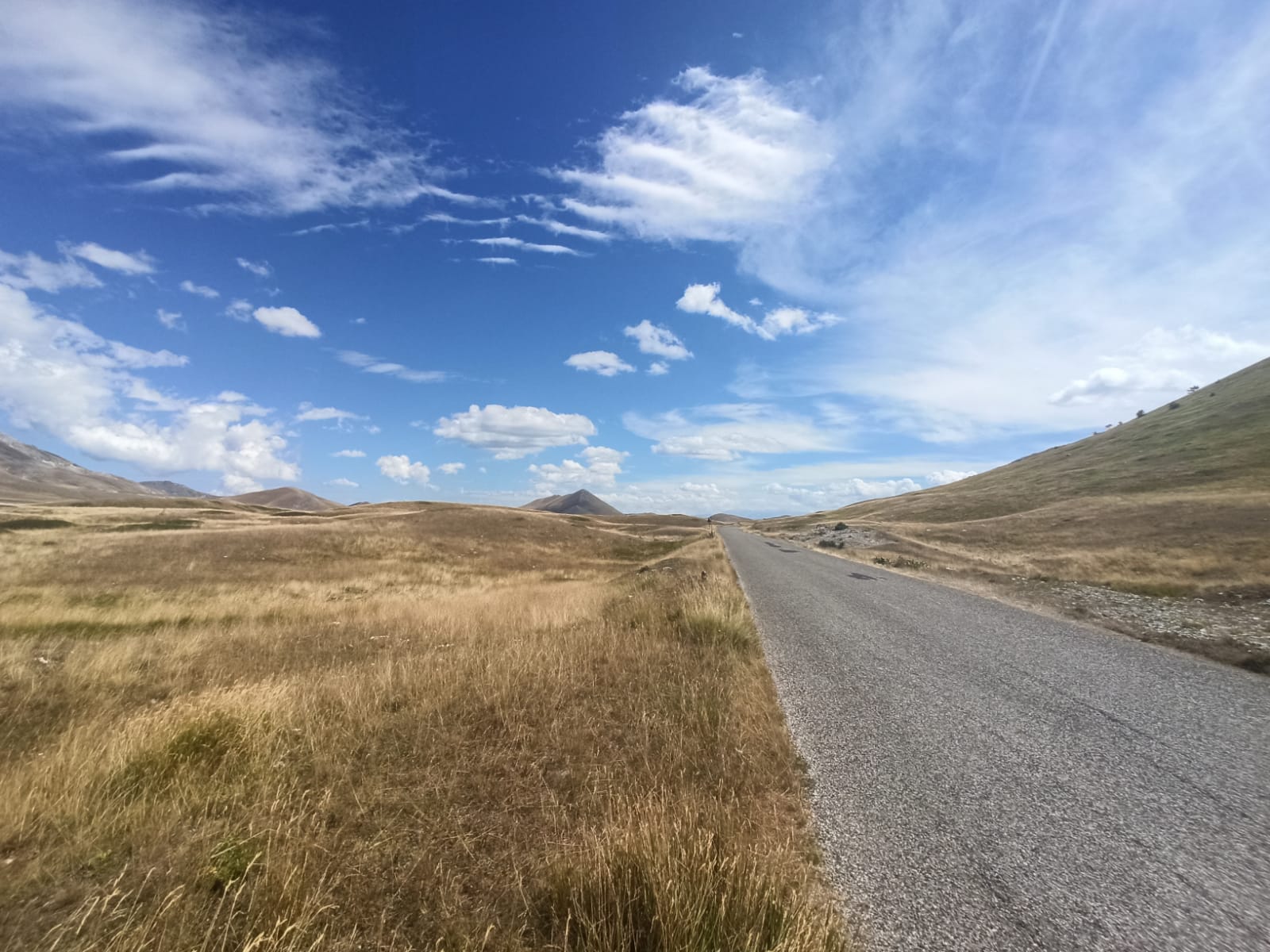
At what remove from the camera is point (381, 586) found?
24281 millimetres

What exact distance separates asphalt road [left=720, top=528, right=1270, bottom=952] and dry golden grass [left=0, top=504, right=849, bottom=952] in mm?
599

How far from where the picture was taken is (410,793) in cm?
455

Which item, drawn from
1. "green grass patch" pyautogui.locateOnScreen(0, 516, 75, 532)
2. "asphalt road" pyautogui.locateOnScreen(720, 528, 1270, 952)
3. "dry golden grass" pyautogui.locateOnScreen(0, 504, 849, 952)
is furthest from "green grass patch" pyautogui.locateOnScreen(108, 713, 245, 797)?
"green grass patch" pyautogui.locateOnScreen(0, 516, 75, 532)

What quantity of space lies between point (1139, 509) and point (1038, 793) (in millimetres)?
51809

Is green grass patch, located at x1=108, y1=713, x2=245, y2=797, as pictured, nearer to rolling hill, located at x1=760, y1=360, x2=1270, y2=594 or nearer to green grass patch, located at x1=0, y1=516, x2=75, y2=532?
rolling hill, located at x1=760, y1=360, x2=1270, y2=594

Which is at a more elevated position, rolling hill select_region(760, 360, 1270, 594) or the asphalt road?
rolling hill select_region(760, 360, 1270, 594)

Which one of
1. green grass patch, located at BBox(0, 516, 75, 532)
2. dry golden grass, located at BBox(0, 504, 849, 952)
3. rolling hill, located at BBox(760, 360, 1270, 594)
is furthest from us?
green grass patch, located at BBox(0, 516, 75, 532)

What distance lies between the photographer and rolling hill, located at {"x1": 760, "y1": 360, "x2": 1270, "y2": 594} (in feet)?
75.4

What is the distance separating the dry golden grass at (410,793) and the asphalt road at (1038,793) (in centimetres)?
60

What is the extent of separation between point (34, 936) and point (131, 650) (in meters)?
9.36

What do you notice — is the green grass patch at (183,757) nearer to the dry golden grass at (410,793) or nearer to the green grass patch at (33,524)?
the dry golden grass at (410,793)

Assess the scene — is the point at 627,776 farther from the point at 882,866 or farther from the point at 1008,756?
the point at 1008,756

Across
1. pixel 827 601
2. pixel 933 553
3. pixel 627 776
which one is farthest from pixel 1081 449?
pixel 627 776

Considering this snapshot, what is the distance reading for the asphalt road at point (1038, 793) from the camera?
3258 millimetres
